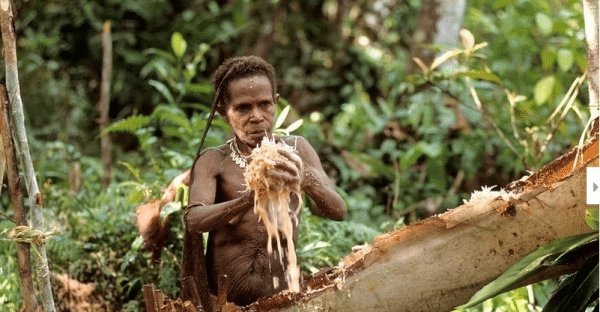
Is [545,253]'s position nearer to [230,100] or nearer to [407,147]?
[230,100]

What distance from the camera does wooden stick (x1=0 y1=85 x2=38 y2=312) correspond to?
3227mm

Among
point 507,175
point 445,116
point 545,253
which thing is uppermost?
point 445,116

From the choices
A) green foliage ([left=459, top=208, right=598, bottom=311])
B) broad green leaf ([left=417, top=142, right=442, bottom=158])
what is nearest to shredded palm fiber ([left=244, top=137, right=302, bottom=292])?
green foliage ([left=459, top=208, right=598, bottom=311])

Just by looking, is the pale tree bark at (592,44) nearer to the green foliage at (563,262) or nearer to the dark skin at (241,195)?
the green foliage at (563,262)

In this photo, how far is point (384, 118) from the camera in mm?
6773

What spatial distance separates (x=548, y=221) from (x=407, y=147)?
355cm

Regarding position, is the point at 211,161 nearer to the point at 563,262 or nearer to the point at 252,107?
the point at 252,107

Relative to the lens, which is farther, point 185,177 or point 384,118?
point 384,118

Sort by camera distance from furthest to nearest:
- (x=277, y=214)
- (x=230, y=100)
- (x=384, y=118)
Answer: (x=384, y=118)
(x=230, y=100)
(x=277, y=214)

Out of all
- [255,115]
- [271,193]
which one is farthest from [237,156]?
[271,193]

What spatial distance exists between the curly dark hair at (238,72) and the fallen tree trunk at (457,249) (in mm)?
889

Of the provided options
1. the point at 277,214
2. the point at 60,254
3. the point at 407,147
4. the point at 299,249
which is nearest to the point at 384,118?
the point at 407,147

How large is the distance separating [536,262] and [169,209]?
1.86 meters

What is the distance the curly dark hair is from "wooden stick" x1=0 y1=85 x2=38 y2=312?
853mm
